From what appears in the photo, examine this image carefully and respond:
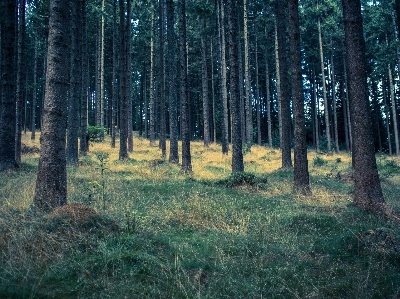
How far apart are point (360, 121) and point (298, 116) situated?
108 inches

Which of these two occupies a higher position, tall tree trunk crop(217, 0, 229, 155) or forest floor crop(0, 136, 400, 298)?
tall tree trunk crop(217, 0, 229, 155)

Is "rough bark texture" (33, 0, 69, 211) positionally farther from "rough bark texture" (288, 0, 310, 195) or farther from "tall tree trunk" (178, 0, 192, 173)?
"tall tree trunk" (178, 0, 192, 173)

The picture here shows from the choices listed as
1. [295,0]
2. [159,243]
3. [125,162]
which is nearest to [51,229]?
[159,243]

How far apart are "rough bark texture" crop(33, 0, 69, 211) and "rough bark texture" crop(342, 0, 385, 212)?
6550 millimetres

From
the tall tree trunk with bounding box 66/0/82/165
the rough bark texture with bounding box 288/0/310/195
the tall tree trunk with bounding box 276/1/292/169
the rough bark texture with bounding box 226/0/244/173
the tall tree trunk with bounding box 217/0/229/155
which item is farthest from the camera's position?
the tall tree trunk with bounding box 217/0/229/155

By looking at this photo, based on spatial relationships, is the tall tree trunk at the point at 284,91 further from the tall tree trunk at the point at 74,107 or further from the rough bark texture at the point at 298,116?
the tall tree trunk at the point at 74,107

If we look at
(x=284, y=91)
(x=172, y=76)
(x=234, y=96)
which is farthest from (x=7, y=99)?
(x=284, y=91)

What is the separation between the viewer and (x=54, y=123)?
6.02 metres

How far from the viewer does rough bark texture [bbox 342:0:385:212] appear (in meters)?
7.09

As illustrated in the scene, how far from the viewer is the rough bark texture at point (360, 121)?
7.09m

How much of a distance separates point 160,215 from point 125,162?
429 inches

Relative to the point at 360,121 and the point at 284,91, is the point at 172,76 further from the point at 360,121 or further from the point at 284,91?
the point at 360,121

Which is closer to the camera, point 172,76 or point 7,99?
point 7,99

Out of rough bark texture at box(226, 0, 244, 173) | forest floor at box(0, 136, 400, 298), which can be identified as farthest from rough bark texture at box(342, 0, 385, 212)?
rough bark texture at box(226, 0, 244, 173)
